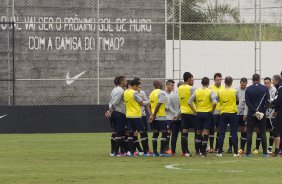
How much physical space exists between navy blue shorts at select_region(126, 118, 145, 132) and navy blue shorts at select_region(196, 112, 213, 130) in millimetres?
1477

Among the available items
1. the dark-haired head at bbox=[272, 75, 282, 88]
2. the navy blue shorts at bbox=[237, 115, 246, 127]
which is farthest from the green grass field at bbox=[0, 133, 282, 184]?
the dark-haired head at bbox=[272, 75, 282, 88]

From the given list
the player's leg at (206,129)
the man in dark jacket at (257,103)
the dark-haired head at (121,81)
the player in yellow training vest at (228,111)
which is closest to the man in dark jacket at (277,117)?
the man in dark jacket at (257,103)

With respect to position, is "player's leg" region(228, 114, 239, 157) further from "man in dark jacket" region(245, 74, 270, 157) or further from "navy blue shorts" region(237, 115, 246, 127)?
"navy blue shorts" region(237, 115, 246, 127)

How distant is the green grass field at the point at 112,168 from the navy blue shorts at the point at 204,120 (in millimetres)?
790

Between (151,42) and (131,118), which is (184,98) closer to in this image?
(131,118)

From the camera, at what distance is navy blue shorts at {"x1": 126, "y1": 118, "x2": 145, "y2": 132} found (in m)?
27.7

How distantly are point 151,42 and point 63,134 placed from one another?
29.9ft

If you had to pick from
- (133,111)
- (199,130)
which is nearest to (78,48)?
(133,111)

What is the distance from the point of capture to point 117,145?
91.5ft

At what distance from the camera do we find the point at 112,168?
76.2 ft

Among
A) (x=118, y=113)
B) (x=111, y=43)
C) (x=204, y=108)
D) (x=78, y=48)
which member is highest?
(x=111, y=43)

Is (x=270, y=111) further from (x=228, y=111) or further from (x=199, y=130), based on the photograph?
(x=199, y=130)

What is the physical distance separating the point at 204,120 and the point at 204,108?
32 centimetres

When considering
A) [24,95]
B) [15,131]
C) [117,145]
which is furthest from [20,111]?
[117,145]
